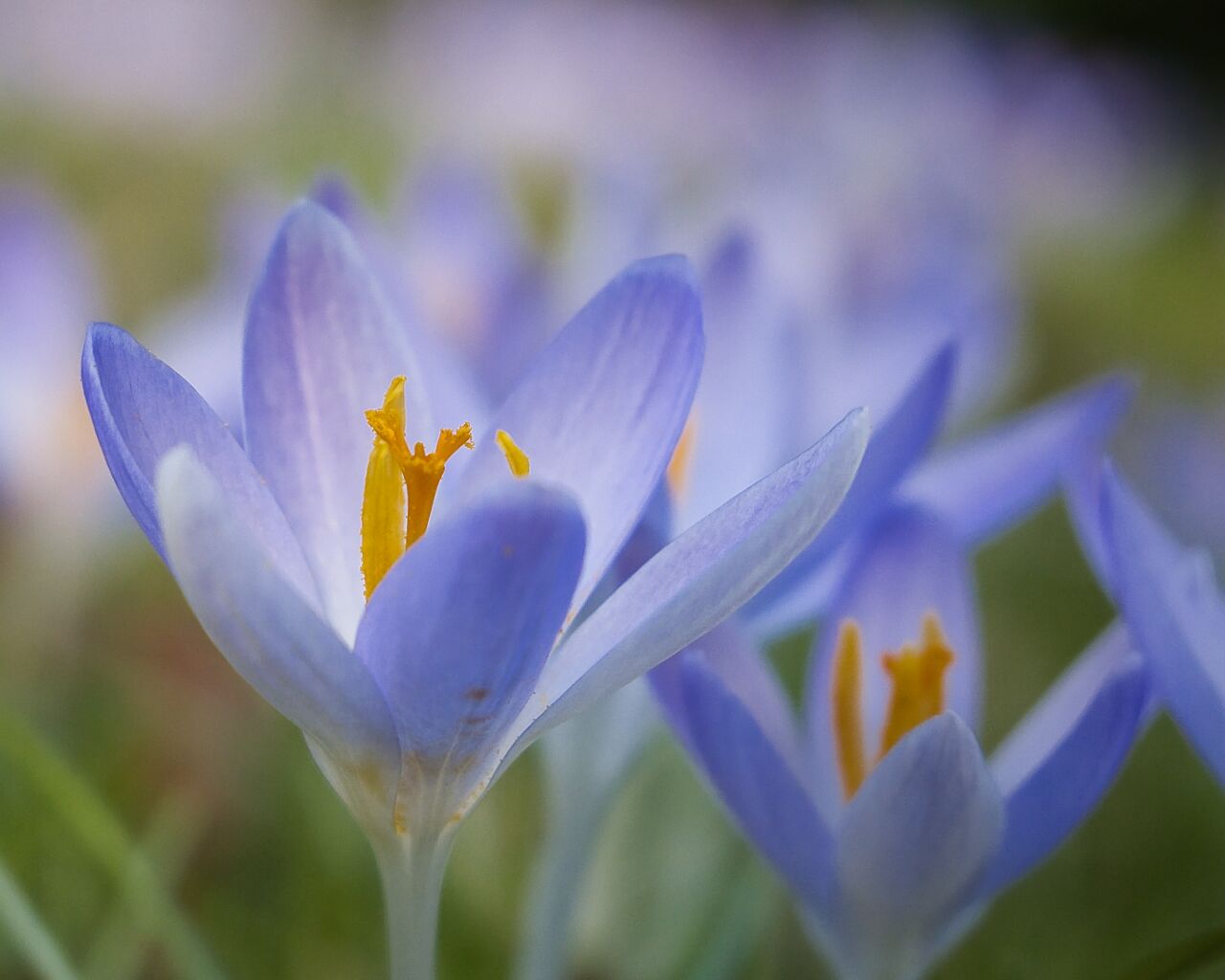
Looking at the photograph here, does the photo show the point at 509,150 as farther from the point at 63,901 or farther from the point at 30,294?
the point at 63,901

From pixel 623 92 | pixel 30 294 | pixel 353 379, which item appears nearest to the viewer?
pixel 353 379

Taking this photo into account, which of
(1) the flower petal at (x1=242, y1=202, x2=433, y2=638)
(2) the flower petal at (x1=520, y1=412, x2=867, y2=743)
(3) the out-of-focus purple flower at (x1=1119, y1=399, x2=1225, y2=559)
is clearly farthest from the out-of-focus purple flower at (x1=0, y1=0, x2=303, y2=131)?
(2) the flower petal at (x1=520, y1=412, x2=867, y2=743)

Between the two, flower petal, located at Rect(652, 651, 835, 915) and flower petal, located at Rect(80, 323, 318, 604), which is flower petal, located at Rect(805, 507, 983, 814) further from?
flower petal, located at Rect(80, 323, 318, 604)

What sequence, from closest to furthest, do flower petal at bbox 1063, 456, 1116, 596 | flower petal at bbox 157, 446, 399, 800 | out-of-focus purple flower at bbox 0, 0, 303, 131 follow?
1. flower petal at bbox 157, 446, 399, 800
2. flower petal at bbox 1063, 456, 1116, 596
3. out-of-focus purple flower at bbox 0, 0, 303, 131

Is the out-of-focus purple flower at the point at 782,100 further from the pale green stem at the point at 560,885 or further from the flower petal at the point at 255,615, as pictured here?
the flower petal at the point at 255,615

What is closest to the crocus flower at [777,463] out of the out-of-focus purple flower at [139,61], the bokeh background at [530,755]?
the bokeh background at [530,755]

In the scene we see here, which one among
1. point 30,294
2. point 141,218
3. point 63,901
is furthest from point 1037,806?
point 141,218

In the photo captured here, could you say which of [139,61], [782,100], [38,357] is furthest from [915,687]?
Result: [139,61]
